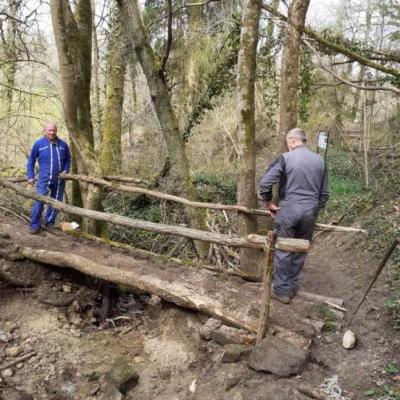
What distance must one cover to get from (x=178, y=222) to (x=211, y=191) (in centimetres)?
244

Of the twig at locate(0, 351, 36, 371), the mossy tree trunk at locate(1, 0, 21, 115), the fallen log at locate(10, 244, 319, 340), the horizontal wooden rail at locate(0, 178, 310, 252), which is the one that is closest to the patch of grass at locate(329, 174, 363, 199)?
the fallen log at locate(10, 244, 319, 340)

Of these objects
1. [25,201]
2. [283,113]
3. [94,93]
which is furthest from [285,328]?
[94,93]

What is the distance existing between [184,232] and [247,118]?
5.64 ft

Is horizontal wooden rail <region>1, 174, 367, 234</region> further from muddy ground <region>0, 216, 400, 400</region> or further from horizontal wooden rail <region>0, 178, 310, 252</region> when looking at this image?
muddy ground <region>0, 216, 400, 400</region>

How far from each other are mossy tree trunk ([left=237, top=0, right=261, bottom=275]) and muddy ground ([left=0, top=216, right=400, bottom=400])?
119cm

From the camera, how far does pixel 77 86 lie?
6.77 m

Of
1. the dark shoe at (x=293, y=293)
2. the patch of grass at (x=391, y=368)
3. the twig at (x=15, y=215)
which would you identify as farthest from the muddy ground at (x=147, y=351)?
the twig at (x=15, y=215)

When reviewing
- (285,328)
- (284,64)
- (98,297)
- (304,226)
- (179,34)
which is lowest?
(98,297)

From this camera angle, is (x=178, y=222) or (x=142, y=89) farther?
(x=142, y=89)

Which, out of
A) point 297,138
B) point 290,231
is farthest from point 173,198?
point 297,138

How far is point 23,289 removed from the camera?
5301 mm

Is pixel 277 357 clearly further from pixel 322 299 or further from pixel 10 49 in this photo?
pixel 10 49

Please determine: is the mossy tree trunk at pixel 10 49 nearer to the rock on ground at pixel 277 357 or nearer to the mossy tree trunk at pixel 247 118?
the mossy tree trunk at pixel 247 118

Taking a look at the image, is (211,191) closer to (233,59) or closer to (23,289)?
(233,59)
